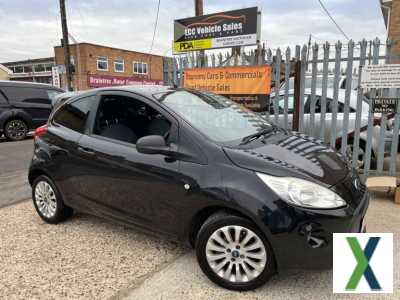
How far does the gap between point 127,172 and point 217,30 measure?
16.0 feet

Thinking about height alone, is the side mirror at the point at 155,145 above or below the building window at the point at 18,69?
below

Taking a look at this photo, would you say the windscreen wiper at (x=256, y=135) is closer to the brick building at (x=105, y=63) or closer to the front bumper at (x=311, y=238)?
the front bumper at (x=311, y=238)

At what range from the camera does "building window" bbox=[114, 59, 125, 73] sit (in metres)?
38.8

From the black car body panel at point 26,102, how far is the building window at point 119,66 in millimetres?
27478

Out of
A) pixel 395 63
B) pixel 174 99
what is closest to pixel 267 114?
pixel 395 63

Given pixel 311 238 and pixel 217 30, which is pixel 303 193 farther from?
pixel 217 30

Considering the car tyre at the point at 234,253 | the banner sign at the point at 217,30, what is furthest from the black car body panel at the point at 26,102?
the car tyre at the point at 234,253

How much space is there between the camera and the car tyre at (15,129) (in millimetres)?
11477

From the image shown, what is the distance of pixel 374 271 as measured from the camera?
6.74ft

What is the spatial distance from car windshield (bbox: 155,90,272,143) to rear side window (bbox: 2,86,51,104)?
32.4 feet

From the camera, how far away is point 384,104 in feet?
16.4

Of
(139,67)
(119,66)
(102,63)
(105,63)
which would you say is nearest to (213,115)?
(102,63)

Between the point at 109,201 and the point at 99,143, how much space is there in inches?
23.0

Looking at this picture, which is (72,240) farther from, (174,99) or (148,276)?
(174,99)
